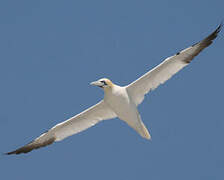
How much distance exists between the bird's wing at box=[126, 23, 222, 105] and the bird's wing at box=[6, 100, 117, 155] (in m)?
1.23

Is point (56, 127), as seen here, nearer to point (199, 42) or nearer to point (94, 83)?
point (94, 83)

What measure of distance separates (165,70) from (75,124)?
355 centimetres

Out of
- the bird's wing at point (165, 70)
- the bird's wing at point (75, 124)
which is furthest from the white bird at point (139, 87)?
the bird's wing at point (75, 124)

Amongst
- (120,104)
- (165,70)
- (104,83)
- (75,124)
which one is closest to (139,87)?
(120,104)

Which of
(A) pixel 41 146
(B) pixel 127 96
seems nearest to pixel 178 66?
(B) pixel 127 96

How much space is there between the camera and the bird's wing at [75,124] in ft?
66.7

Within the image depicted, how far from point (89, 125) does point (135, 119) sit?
1.97 metres

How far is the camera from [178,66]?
19.4 metres

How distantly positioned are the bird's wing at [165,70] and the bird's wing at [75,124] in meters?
1.23

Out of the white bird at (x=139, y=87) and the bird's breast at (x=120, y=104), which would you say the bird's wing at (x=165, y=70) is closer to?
the white bird at (x=139, y=87)

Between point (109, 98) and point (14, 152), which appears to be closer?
point (109, 98)

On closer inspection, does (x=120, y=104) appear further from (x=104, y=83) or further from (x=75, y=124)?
(x=75, y=124)

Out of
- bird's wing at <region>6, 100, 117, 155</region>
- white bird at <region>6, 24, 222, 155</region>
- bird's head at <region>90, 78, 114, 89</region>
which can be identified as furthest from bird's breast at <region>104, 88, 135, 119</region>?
bird's wing at <region>6, 100, 117, 155</region>

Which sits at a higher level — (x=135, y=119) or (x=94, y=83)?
(x=94, y=83)
